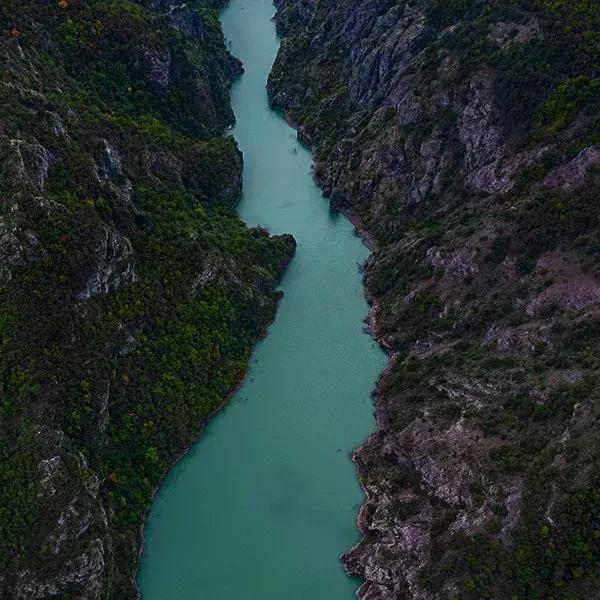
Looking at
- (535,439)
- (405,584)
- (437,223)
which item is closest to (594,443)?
(535,439)

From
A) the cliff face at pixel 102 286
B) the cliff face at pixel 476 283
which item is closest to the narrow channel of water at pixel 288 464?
the cliff face at pixel 102 286

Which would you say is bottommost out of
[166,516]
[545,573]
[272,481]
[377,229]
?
[166,516]

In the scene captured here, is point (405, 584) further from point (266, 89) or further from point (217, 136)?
point (266, 89)

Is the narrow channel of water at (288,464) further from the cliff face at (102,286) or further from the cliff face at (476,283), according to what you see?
the cliff face at (476,283)

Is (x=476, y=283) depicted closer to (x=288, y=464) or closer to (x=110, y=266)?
(x=288, y=464)

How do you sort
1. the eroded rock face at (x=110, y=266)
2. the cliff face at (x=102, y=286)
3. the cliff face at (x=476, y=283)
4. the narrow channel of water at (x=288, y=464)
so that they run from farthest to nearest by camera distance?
the eroded rock face at (x=110, y=266), the narrow channel of water at (x=288, y=464), the cliff face at (x=102, y=286), the cliff face at (x=476, y=283)

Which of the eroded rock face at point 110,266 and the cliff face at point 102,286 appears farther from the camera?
the eroded rock face at point 110,266
